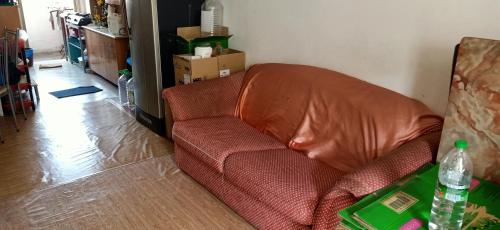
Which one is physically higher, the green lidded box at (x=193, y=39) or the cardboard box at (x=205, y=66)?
the green lidded box at (x=193, y=39)

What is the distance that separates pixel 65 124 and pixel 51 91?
1358 millimetres

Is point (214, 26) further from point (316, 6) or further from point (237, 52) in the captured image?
point (316, 6)

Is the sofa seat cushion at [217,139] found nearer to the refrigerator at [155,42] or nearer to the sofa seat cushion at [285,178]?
the sofa seat cushion at [285,178]

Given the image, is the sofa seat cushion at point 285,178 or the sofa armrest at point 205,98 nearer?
the sofa seat cushion at point 285,178

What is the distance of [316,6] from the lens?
2646mm

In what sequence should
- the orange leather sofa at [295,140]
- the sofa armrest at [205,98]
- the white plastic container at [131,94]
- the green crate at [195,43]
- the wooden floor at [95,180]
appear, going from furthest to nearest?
the white plastic container at [131,94]
the green crate at [195,43]
the sofa armrest at [205,98]
the wooden floor at [95,180]
the orange leather sofa at [295,140]

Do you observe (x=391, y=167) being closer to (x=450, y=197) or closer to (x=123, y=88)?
(x=450, y=197)

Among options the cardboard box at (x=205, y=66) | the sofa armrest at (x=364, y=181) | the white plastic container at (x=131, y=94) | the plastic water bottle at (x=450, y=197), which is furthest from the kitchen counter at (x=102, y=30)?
the plastic water bottle at (x=450, y=197)

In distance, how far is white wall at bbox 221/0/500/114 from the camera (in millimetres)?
1950

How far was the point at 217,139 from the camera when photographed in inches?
97.1

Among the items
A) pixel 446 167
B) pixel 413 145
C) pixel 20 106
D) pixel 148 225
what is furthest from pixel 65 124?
pixel 446 167

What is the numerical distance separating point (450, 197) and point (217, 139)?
1449mm

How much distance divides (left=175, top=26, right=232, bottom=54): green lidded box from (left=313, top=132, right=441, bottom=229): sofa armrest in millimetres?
2055

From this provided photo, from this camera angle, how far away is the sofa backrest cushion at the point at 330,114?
6.88 feet
